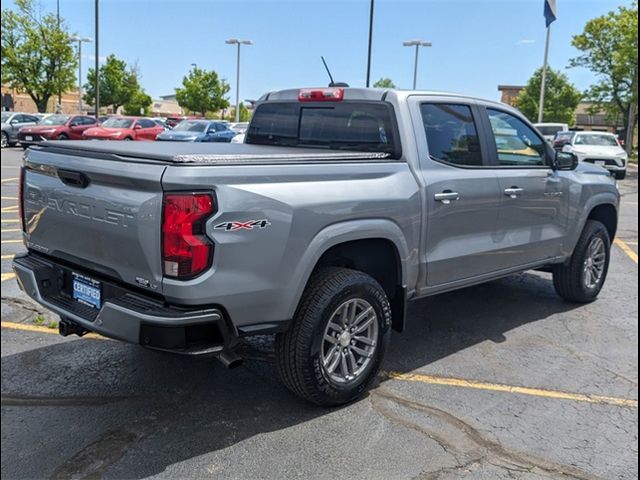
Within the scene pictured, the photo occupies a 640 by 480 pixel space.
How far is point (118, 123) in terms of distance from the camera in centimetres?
2639

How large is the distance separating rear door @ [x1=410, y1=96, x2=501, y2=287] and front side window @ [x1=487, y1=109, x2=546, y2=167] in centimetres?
28

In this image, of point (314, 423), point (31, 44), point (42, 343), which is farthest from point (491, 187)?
point (31, 44)

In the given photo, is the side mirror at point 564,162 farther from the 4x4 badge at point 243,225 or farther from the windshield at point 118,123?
the windshield at point 118,123

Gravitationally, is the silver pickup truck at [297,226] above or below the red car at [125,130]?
below

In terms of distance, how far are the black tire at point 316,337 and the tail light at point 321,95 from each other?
1.47 meters

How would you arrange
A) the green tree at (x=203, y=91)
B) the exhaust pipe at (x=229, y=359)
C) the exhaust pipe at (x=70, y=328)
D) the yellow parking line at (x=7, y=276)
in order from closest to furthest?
the exhaust pipe at (x=229, y=359) < the exhaust pipe at (x=70, y=328) < the yellow parking line at (x=7, y=276) < the green tree at (x=203, y=91)

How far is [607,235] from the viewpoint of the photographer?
621cm

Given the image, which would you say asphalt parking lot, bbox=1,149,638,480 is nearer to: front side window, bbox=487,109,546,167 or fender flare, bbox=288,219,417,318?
fender flare, bbox=288,219,417,318

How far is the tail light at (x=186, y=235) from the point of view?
2.85m

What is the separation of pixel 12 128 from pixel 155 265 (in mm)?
27849

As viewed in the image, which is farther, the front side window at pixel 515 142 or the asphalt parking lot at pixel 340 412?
the front side window at pixel 515 142

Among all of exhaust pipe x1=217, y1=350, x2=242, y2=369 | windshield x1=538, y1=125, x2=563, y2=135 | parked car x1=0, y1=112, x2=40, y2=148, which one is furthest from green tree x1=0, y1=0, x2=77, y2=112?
exhaust pipe x1=217, y1=350, x2=242, y2=369

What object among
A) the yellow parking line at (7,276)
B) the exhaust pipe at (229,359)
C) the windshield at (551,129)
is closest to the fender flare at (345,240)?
the exhaust pipe at (229,359)

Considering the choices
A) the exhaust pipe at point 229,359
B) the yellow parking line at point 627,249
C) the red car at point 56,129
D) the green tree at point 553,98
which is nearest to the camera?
the exhaust pipe at point 229,359
